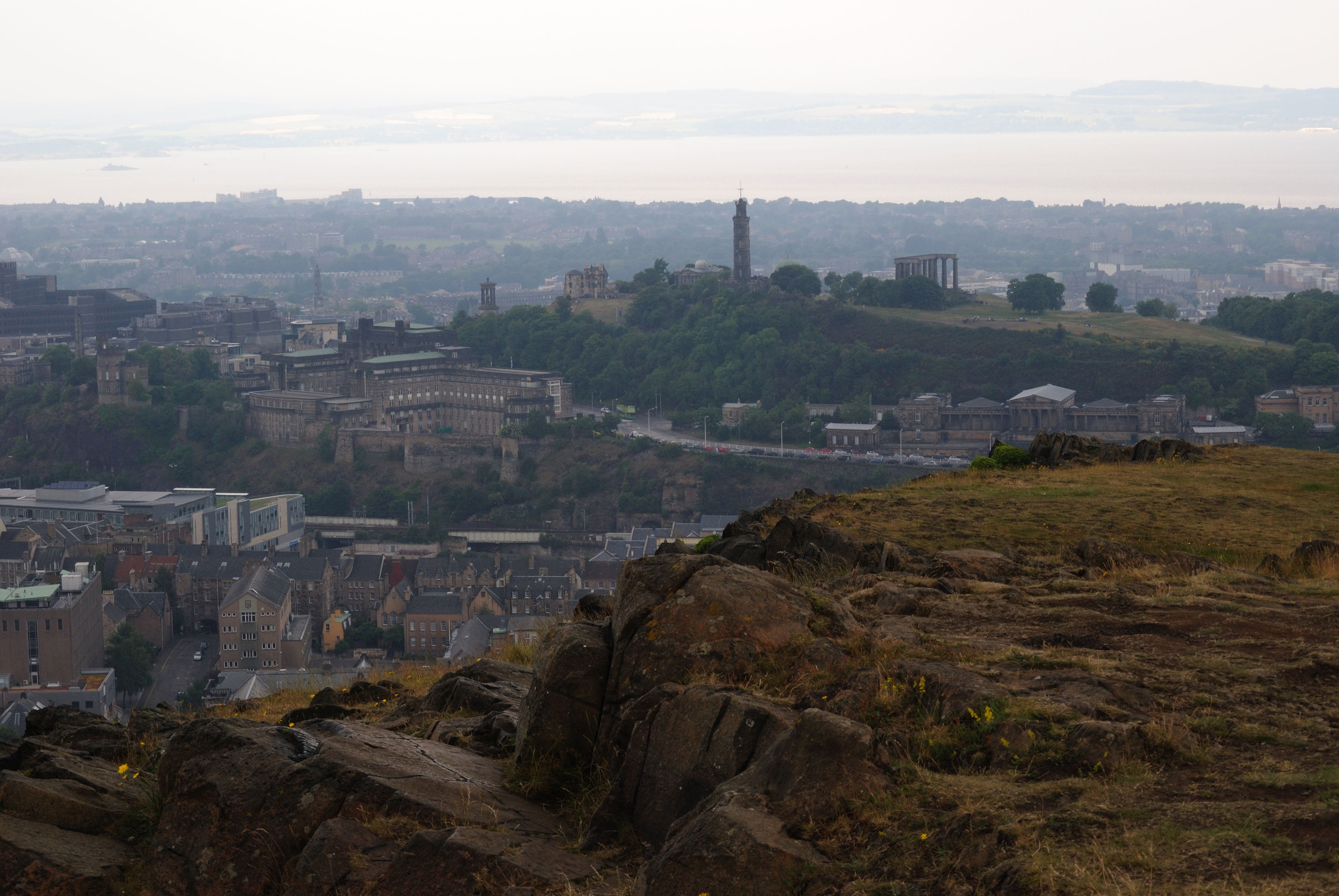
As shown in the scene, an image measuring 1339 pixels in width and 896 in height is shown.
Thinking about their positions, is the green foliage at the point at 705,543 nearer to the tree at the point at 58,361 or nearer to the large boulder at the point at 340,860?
the large boulder at the point at 340,860

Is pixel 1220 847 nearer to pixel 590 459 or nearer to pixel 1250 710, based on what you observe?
pixel 1250 710

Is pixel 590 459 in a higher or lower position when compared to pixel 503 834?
lower

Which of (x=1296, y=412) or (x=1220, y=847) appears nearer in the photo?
(x=1220, y=847)

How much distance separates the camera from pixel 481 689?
8.88 metres

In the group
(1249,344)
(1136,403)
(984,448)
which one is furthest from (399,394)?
(1249,344)

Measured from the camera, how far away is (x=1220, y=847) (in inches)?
191

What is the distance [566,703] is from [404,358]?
9164 centimetres

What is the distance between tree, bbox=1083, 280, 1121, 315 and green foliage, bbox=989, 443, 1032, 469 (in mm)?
79585

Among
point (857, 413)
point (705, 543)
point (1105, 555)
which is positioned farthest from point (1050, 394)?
point (1105, 555)

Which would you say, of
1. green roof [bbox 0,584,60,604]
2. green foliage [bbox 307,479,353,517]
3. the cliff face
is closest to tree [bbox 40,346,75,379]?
green foliage [bbox 307,479,353,517]

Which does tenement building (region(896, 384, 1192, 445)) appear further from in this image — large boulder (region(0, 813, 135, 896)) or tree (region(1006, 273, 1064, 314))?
large boulder (region(0, 813, 135, 896))

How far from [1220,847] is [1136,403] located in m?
71.7

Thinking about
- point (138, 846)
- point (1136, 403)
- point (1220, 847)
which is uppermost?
point (1220, 847)

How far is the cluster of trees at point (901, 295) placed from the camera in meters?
96.1
